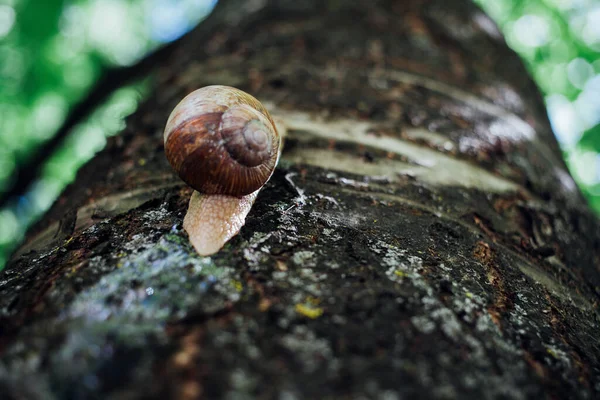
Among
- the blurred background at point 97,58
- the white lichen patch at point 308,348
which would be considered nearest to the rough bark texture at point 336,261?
the white lichen patch at point 308,348

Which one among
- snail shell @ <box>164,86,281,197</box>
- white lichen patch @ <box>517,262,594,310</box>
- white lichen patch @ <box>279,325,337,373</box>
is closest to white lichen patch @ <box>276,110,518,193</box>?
snail shell @ <box>164,86,281,197</box>

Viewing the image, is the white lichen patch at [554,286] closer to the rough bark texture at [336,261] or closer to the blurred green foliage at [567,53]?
the rough bark texture at [336,261]

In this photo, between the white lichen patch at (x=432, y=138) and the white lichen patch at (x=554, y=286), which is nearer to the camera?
the white lichen patch at (x=554, y=286)

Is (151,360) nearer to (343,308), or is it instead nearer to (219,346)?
(219,346)

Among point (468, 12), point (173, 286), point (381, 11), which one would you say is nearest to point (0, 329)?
point (173, 286)

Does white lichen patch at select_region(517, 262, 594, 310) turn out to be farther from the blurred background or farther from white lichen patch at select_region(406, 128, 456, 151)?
the blurred background

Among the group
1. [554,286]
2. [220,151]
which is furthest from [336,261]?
[554,286]
